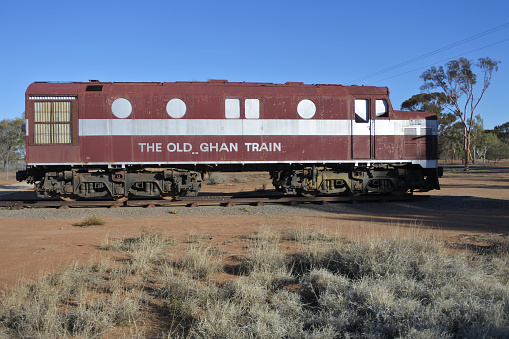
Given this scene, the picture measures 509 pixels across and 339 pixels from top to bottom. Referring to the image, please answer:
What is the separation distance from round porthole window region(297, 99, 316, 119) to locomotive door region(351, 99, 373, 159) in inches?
65.4

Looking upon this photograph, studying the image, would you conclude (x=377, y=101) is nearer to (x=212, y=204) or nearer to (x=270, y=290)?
(x=212, y=204)

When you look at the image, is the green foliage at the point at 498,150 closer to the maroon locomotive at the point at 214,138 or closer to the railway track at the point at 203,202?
the maroon locomotive at the point at 214,138

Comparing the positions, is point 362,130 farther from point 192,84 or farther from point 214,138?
point 192,84

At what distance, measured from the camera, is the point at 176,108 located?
1298 centimetres

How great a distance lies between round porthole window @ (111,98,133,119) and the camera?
12.8 metres

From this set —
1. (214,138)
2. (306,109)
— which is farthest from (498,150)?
(214,138)

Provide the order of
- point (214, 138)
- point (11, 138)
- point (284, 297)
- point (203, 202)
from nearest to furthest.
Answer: point (284, 297) → point (214, 138) → point (203, 202) → point (11, 138)

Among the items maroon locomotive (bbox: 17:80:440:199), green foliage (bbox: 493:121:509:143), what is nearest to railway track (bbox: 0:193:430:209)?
maroon locomotive (bbox: 17:80:440:199)

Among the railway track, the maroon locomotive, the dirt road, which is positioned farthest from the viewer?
the railway track

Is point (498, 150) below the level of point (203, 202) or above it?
above

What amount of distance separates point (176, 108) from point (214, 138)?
1699mm

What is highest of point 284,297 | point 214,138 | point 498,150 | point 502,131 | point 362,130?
point 502,131

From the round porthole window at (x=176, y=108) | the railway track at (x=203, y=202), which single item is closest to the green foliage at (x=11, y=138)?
the railway track at (x=203, y=202)

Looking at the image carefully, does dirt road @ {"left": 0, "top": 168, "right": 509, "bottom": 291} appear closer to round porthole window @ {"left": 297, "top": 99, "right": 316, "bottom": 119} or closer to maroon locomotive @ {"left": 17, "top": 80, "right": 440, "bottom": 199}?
maroon locomotive @ {"left": 17, "top": 80, "right": 440, "bottom": 199}
